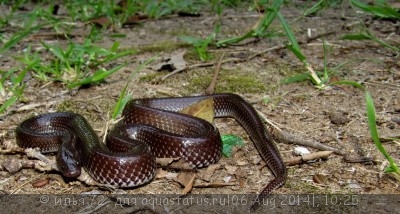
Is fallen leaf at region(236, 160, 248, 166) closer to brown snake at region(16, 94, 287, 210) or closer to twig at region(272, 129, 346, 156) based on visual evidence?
brown snake at region(16, 94, 287, 210)

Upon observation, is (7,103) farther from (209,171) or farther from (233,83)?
(233,83)

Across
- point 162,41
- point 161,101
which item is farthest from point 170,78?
point 162,41

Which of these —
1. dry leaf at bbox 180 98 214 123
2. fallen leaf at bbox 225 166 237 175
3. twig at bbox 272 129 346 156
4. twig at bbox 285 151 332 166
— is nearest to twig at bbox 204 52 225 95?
dry leaf at bbox 180 98 214 123

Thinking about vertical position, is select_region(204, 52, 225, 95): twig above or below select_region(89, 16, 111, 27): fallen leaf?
below

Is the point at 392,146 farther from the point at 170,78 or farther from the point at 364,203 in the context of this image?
the point at 170,78

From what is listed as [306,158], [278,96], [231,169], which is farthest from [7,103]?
[306,158]

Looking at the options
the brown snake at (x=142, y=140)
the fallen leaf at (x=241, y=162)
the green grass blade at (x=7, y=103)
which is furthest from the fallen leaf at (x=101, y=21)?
the fallen leaf at (x=241, y=162)
